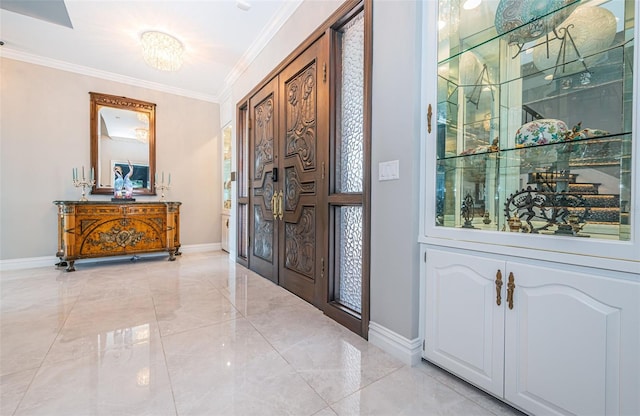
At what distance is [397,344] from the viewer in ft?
5.48

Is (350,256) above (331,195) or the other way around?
the other way around

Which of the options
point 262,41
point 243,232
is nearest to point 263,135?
point 262,41

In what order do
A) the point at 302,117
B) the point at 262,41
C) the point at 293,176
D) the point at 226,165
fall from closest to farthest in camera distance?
the point at 302,117, the point at 293,176, the point at 262,41, the point at 226,165

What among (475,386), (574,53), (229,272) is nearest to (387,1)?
(574,53)

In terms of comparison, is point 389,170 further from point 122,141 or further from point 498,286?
point 122,141

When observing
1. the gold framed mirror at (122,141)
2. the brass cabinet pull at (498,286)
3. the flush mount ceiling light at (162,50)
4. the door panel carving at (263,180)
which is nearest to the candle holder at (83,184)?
the gold framed mirror at (122,141)

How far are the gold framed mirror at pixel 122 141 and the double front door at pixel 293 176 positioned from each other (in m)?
2.29

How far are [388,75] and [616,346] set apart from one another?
1656mm

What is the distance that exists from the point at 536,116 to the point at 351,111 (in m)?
1.24

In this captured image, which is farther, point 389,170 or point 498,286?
point 389,170

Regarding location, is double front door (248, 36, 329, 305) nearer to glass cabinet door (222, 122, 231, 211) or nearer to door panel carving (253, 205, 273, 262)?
door panel carving (253, 205, 273, 262)

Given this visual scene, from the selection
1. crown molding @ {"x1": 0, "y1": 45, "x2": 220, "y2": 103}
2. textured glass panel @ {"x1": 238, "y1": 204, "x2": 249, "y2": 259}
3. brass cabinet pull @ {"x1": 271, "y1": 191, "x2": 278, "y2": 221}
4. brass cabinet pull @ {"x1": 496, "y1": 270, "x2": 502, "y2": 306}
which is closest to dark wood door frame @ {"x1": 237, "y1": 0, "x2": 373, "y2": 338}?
brass cabinet pull @ {"x1": 271, "y1": 191, "x2": 278, "y2": 221}

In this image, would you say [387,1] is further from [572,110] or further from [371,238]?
[371,238]

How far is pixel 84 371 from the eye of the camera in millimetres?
1519
